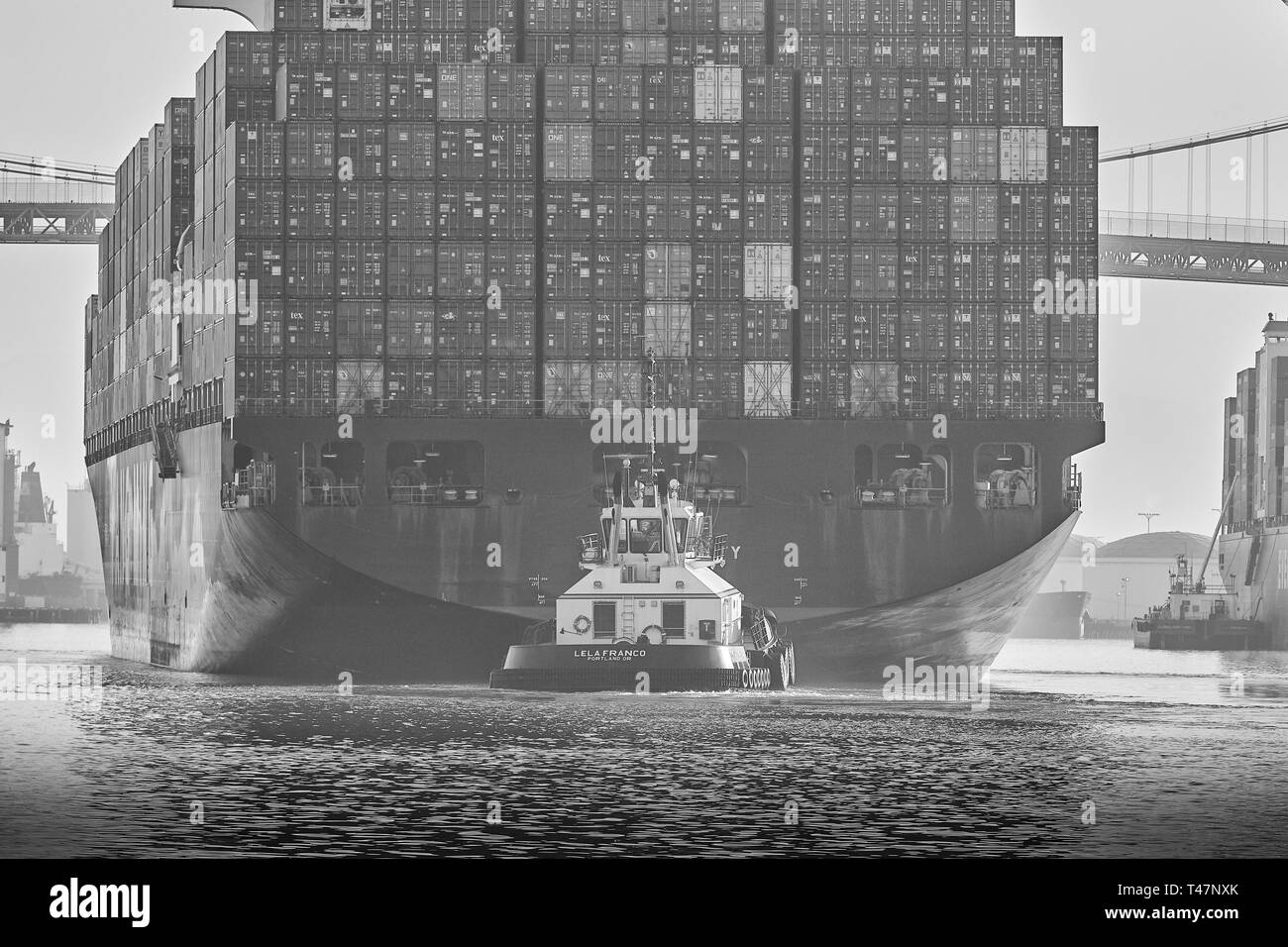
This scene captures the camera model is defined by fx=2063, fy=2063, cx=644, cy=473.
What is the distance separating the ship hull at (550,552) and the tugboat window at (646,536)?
4583 mm

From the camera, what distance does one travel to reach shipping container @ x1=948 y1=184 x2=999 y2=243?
6788cm

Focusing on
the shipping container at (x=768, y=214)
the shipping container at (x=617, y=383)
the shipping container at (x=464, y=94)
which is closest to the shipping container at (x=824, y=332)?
the shipping container at (x=768, y=214)

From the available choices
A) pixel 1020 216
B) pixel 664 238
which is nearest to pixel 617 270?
pixel 664 238

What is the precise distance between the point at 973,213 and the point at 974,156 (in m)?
1.99

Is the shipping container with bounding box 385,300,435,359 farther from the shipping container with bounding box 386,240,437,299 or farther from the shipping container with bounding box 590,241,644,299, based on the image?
the shipping container with bounding box 590,241,644,299

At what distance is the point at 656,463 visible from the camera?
2571 inches

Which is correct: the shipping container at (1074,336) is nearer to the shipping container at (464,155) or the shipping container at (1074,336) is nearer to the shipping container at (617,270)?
the shipping container at (617,270)

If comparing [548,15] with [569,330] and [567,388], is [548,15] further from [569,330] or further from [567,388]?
[567,388]

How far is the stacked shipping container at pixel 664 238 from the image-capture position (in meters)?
66.7

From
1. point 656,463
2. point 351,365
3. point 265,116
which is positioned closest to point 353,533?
point 351,365

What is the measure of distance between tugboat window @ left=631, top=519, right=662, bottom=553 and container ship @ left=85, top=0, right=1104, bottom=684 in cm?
476

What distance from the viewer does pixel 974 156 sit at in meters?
68.4

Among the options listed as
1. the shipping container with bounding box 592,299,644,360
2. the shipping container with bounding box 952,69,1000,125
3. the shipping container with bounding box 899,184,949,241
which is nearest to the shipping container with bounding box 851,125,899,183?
the shipping container with bounding box 899,184,949,241
